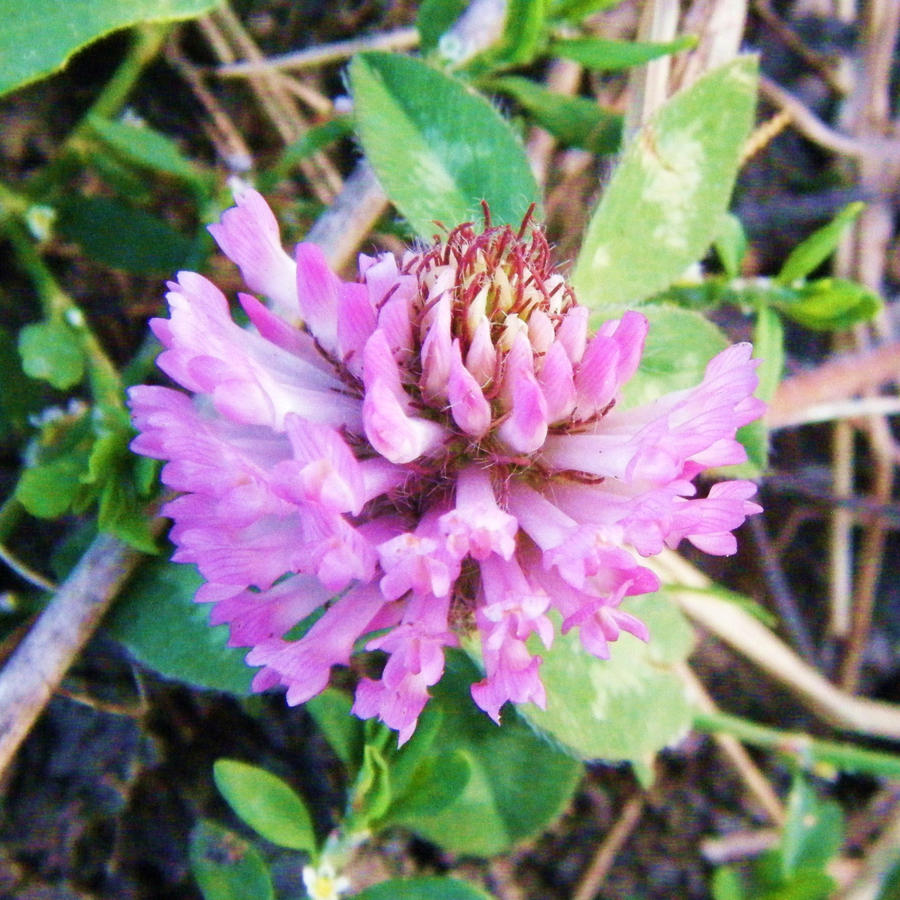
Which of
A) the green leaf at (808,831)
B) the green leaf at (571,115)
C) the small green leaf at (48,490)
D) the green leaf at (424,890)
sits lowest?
the green leaf at (808,831)

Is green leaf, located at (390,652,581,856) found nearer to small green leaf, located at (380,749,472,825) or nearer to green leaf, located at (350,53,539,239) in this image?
small green leaf, located at (380,749,472,825)

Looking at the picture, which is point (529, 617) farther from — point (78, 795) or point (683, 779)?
point (683, 779)

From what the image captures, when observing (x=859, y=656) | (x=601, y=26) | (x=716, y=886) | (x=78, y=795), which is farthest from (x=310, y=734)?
(x=601, y=26)

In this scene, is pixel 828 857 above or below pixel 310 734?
below

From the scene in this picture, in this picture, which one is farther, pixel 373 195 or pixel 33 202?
pixel 33 202

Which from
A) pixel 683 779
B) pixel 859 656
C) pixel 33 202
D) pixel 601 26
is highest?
pixel 33 202

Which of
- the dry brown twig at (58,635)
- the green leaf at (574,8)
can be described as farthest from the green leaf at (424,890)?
the green leaf at (574,8)

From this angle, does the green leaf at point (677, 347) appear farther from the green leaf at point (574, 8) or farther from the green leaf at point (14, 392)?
the green leaf at point (14, 392)
